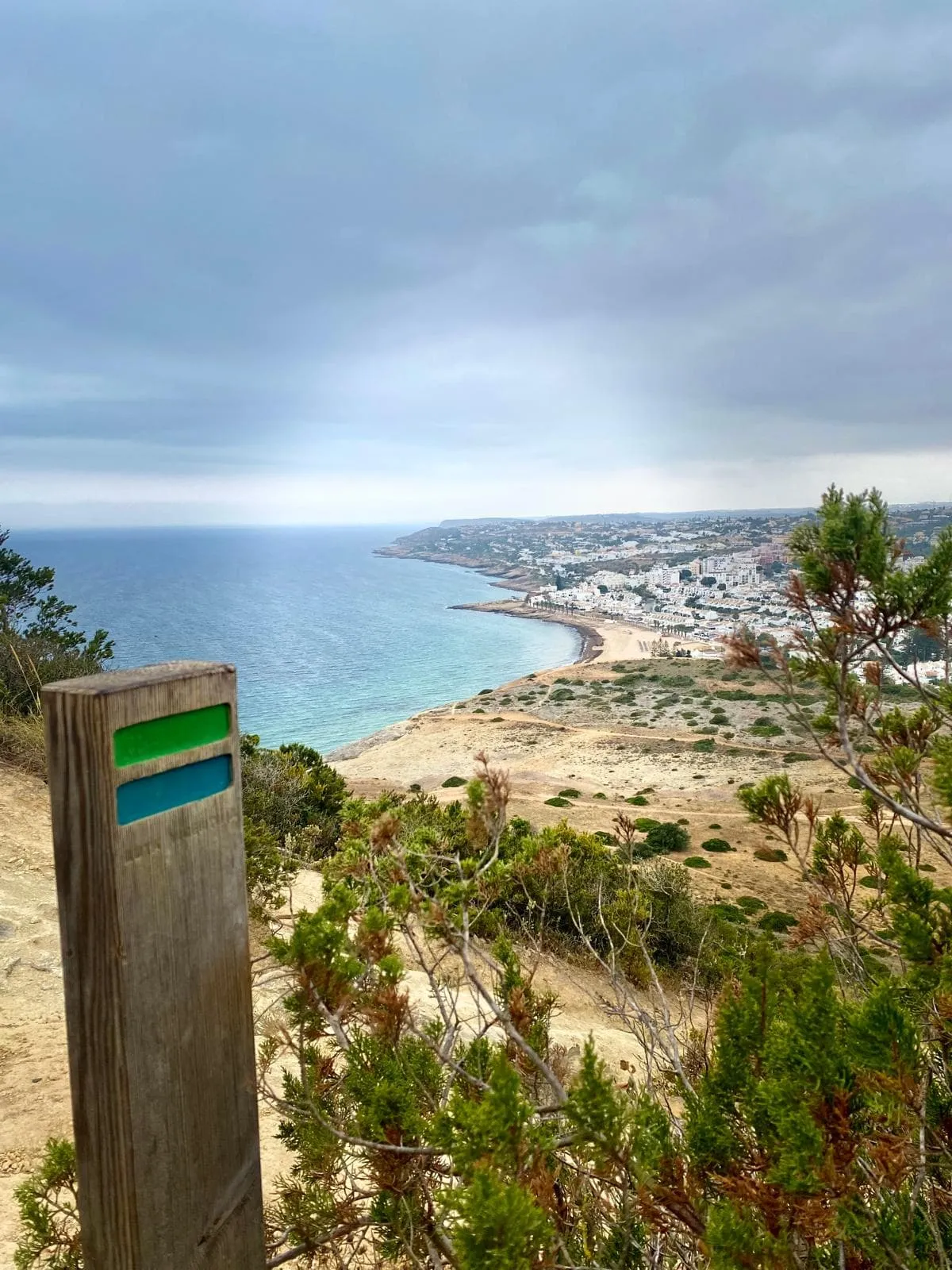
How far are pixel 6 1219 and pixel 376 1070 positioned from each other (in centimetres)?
236

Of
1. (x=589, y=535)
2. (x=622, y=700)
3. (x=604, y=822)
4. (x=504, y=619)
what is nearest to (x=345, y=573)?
(x=589, y=535)

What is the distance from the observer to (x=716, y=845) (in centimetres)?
1659

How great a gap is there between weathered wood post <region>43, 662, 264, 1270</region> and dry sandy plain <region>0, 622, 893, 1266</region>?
6.40 feet

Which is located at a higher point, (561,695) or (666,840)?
(666,840)

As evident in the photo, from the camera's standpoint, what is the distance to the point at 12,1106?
3.39m

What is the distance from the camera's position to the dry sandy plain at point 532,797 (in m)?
3.64

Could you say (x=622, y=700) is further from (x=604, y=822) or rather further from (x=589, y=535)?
(x=589, y=535)

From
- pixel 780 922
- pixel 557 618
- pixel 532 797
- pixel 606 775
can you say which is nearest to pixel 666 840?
pixel 780 922

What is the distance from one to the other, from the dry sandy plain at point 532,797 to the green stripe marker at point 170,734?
2007mm

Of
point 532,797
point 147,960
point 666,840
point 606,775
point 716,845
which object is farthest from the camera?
point 606,775

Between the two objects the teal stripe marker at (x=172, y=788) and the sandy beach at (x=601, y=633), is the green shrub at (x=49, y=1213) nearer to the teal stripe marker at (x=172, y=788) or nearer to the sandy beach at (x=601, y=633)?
the teal stripe marker at (x=172, y=788)

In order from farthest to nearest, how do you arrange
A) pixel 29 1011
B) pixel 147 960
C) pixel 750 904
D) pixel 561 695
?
pixel 561 695, pixel 750 904, pixel 29 1011, pixel 147 960

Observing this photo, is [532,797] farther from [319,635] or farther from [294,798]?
[319,635]

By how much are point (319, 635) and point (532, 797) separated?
5133 centimetres
